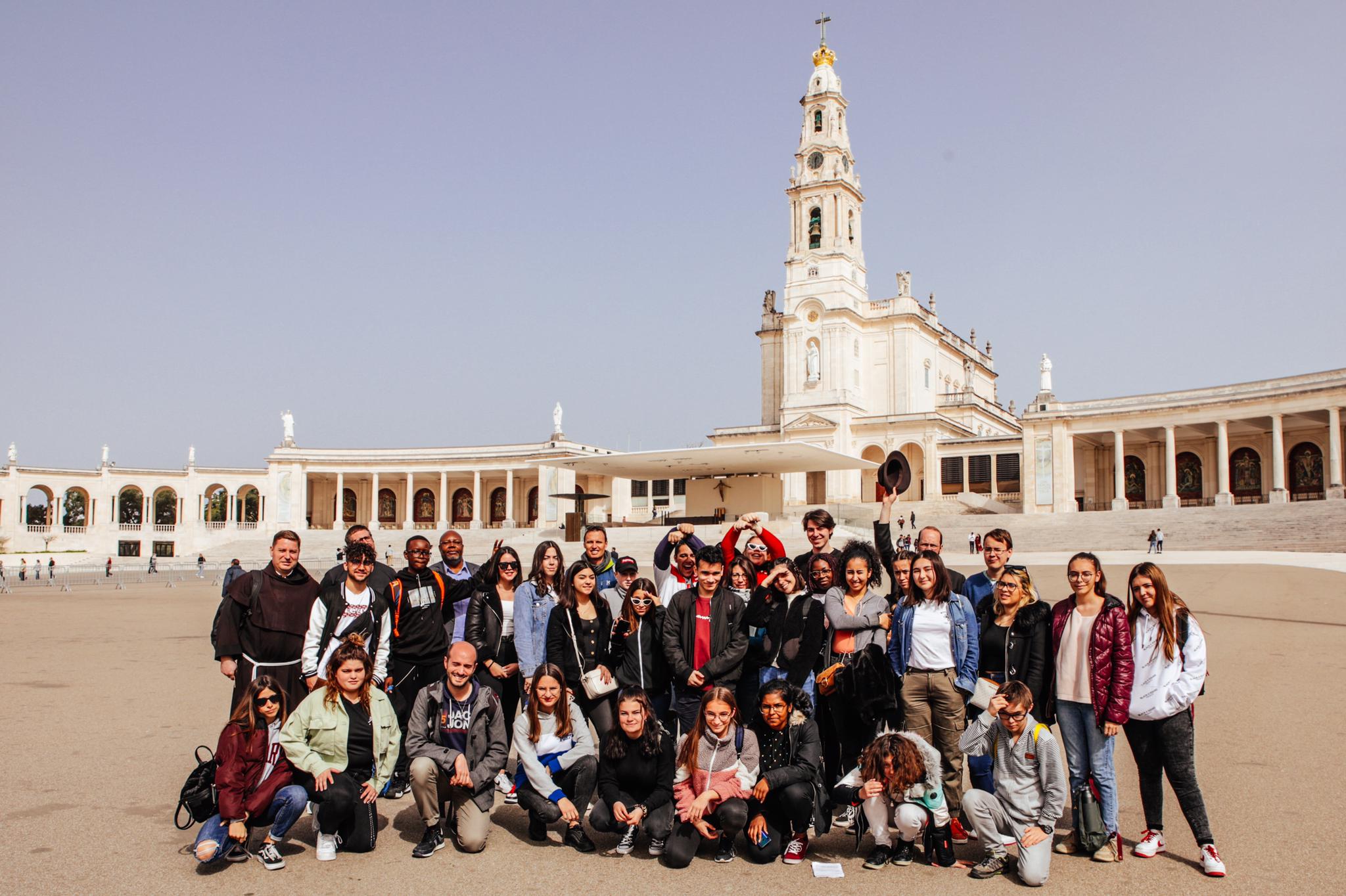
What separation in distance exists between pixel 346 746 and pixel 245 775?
58 centimetres

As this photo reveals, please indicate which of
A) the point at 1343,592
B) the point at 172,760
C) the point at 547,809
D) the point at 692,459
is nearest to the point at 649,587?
the point at 547,809

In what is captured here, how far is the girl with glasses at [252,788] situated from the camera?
5469 millimetres

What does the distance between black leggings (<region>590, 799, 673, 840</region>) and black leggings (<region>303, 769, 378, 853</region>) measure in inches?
52.4

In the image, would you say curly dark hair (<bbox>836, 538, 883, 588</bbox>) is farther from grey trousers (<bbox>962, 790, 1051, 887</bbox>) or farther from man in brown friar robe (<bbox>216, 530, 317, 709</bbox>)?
man in brown friar robe (<bbox>216, 530, 317, 709</bbox>)

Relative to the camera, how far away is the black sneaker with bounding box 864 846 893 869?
18.1 ft

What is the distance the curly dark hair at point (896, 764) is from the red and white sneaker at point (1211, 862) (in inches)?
59.0

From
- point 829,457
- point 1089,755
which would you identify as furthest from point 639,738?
point 829,457

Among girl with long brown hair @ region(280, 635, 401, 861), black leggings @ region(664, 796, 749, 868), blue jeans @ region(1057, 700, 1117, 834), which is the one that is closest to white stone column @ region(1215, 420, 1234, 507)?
blue jeans @ region(1057, 700, 1117, 834)

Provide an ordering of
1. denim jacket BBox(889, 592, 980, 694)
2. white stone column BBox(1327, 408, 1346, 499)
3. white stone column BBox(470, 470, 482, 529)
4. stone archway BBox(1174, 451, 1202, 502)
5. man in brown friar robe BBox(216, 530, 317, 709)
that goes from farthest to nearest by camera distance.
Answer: white stone column BBox(470, 470, 482, 529), stone archway BBox(1174, 451, 1202, 502), white stone column BBox(1327, 408, 1346, 499), man in brown friar robe BBox(216, 530, 317, 709), denim jacket BBox(889, 592, 980, 694)

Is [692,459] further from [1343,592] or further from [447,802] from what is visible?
[447,802]

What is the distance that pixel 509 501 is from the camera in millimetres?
65938

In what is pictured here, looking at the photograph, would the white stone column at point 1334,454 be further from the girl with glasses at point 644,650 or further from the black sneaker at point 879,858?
the black sneaker at point 879,858

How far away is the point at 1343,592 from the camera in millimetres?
19172

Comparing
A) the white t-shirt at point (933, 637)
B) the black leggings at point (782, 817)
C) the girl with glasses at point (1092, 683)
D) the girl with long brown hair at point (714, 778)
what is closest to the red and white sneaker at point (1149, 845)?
the girl with glasses at point (1092, 683)
